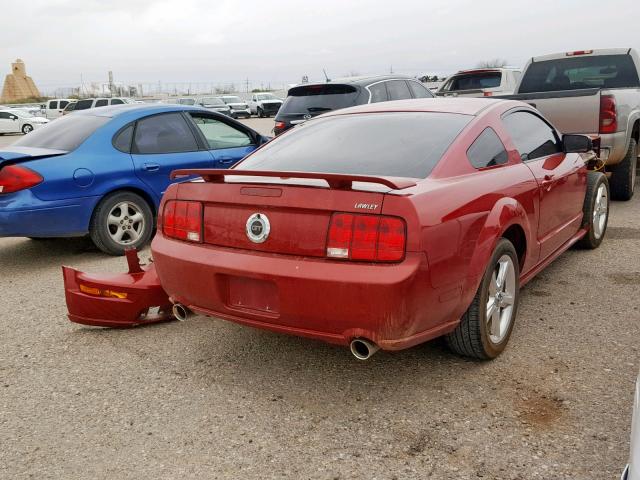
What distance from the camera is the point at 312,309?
9.47 ft

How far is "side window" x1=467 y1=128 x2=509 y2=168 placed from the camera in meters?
3.53

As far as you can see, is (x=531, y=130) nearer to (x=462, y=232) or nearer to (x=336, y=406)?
(x=462, y=232)

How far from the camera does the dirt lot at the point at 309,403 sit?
8.70 feet

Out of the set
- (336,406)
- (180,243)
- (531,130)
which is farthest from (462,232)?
(531,130)

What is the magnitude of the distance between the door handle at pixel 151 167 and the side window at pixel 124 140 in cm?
22

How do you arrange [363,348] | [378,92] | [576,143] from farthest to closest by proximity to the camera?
[378,92] < [576,143] < [363,348]

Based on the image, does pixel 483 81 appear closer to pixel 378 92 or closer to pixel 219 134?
pixel 378 92

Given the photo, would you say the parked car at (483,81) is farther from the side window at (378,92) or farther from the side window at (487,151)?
the side window at (487,151)

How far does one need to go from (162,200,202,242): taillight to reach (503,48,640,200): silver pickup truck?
439 cm

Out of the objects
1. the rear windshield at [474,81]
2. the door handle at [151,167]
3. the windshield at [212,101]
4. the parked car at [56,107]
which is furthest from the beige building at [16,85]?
the door handle at [151,167]

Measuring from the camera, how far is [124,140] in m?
6.25

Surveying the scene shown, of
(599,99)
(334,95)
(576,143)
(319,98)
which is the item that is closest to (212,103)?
(319,98)

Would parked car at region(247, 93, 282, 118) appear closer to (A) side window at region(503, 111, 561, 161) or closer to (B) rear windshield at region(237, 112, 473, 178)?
(A) side window at region(503, 111, 561, 161)

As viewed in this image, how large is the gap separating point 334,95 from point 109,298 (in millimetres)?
5860
